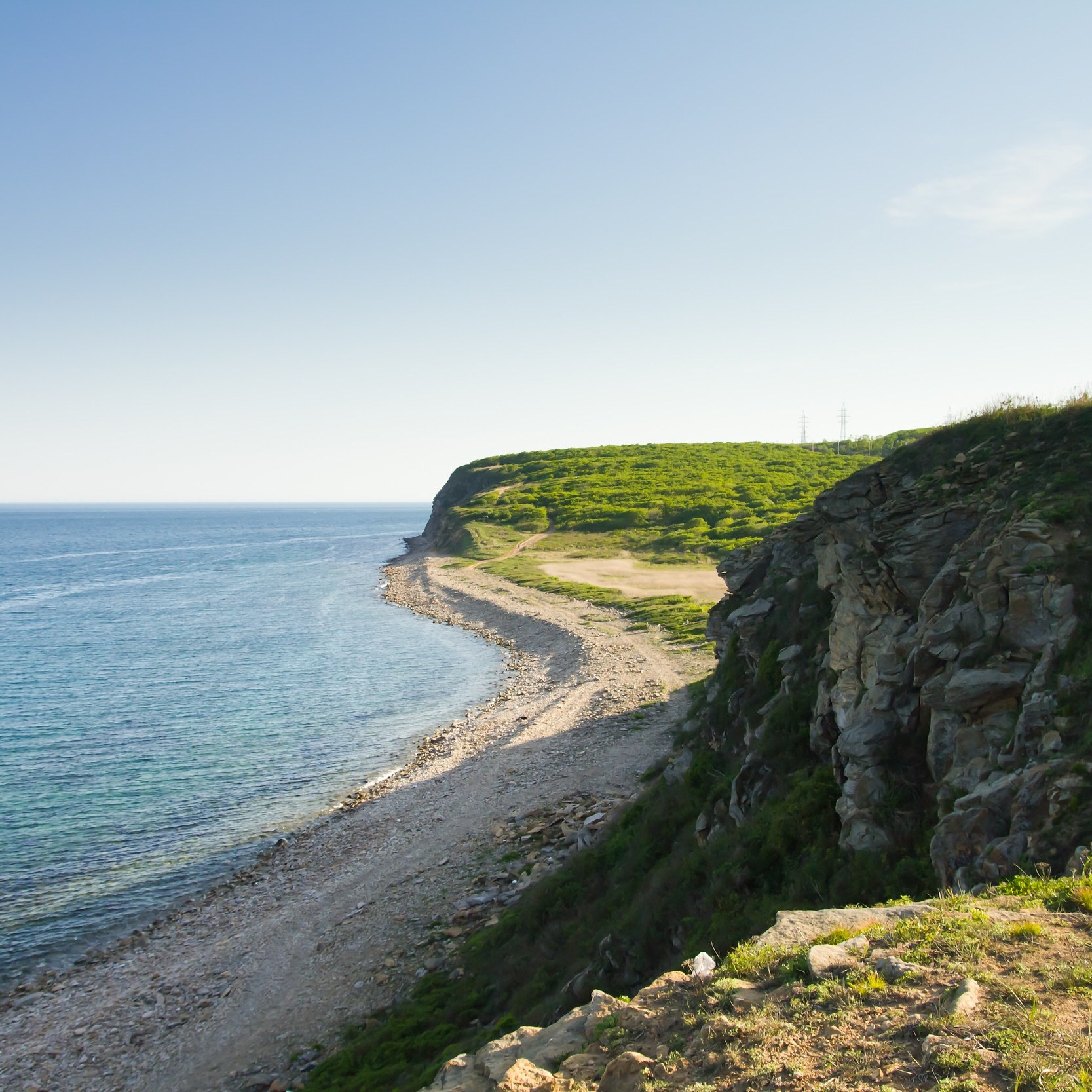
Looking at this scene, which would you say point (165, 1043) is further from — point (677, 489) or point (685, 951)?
point (677, 489)

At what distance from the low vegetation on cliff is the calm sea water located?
41.4ft

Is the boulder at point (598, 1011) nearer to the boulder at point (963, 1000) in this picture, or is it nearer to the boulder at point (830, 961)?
the boulder at point (830, 961)

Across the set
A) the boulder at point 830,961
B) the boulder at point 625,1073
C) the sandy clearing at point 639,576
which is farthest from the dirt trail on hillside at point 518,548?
the boulder at point 625,1073

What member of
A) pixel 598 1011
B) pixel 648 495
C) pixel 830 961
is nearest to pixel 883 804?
pixel 830 961

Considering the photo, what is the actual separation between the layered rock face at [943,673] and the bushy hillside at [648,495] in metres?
64.1

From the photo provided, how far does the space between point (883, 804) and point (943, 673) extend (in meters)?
2.19

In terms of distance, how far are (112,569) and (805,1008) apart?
132 metres

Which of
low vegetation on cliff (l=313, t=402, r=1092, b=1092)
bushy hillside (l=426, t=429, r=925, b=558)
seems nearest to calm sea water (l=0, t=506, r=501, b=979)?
low vegetation on cliff (l=313, t=402, r=1092, b=1092)

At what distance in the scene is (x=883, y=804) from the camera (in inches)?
446

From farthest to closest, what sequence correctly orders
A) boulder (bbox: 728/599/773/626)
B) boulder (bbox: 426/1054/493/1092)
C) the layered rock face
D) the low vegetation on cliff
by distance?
1. boulder (bbox: 728/599/773/626)
2. the layered rock face
3. boulder (bbox: 426/1054/493/1092)
4. the low vegetation on cliff

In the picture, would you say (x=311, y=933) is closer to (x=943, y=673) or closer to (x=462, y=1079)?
(x=462, y=1079)

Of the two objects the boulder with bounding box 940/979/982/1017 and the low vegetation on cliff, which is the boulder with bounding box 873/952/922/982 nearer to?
the low vegetation on cliff

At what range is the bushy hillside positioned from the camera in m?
93.2

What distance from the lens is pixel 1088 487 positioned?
1207cm
